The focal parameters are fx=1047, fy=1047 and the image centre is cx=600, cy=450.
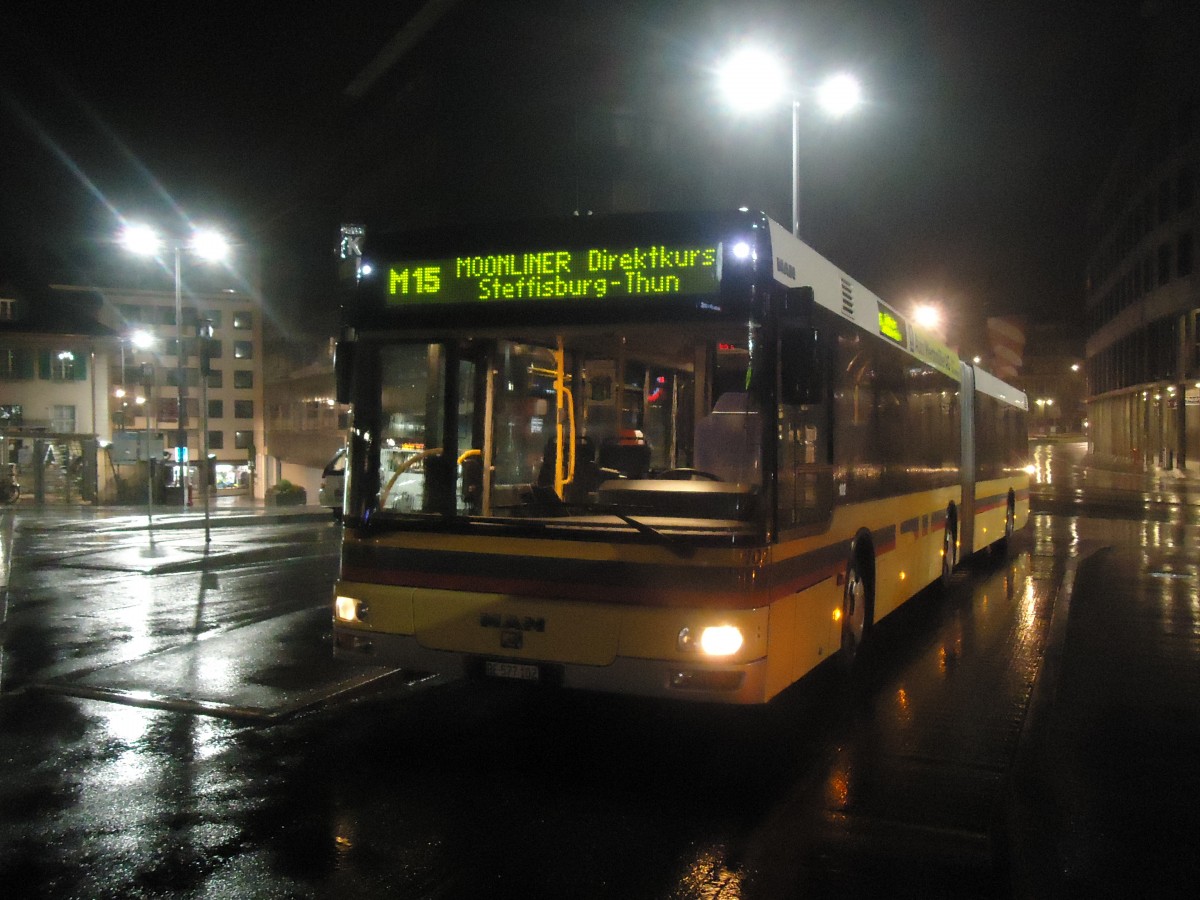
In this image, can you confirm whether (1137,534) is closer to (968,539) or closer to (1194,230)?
(968,539)

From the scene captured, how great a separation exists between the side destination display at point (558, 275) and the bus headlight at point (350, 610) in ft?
6.17

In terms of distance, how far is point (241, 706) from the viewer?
741cm

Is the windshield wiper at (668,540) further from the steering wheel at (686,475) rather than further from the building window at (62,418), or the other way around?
the building window at (62,418)

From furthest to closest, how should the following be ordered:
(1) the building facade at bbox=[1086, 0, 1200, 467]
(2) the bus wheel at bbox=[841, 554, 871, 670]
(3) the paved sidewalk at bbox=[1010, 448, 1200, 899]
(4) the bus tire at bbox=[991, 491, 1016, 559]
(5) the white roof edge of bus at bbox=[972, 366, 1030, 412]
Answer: (1) the building facade at bbox=[1086, 0, 1200, 467] < (4) the bus tire at bbox=[991, 491, 1016, 559] < (5) the white roof edge of bus at bbox=[972, 366, 1030, 412] < (2) the bus wheel at bbox=[841, 554, 871, 670] < (3) the paved sidewalk at bbox=[1010, 448, 1200, 899]

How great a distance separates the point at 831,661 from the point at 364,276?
4.51 m

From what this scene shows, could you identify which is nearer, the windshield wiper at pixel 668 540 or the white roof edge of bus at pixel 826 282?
the windshield wiper at pixel 668 540

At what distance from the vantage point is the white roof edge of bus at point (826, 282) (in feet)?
20.6

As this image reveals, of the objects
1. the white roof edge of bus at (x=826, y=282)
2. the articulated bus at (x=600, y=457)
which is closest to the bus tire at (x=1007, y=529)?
the white roof edge of bus at (x=826, y=282)

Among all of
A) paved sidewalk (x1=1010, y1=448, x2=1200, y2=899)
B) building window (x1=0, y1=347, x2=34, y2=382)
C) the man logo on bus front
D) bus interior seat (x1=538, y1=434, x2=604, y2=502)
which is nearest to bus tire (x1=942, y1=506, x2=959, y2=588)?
paved sidewalk (x1=1010, y1=448, x2=1200, y2=899)

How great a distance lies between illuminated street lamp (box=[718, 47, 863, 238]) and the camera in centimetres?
1447

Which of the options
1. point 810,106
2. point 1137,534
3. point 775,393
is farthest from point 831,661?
point 1137,534

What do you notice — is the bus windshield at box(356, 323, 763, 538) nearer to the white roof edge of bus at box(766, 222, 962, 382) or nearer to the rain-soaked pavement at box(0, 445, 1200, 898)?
the white roof edge of bus at box(766, 222, 962, 382)

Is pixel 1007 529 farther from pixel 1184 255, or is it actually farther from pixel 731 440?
pixel 1184 255

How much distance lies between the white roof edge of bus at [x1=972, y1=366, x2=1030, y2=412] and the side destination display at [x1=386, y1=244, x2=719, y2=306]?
398 inches
